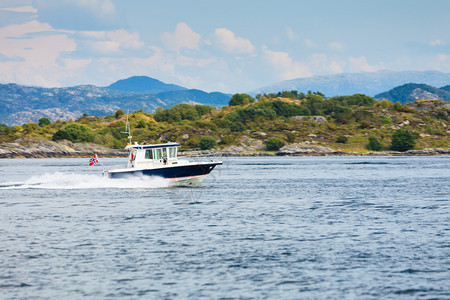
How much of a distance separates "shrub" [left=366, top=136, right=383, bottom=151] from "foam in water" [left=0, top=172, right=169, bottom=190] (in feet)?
447

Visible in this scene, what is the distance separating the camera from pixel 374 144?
190250 mm

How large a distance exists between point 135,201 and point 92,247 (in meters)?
20.1

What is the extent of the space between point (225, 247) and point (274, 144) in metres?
169

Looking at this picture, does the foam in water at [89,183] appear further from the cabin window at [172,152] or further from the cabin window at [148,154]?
the cabin window at [172,152]

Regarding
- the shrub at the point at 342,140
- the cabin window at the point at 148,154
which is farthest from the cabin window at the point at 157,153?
the shrub at the point at 342,140

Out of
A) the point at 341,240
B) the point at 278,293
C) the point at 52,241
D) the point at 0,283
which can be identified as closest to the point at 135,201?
the point at 52,241

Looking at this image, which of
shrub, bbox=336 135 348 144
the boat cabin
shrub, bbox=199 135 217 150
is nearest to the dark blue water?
the boat cabin

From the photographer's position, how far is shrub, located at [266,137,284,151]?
195m

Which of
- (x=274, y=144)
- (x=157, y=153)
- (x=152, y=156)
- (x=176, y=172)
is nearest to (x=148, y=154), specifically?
(x=152, y=156)

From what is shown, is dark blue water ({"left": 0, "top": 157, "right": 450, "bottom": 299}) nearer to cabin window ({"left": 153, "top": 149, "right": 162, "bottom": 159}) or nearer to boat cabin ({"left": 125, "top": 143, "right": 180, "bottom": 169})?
boat cabin ({"left": 125, "top": 143, "right": 180, "bottom": 169})

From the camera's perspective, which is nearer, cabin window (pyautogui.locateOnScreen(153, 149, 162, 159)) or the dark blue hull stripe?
the dark blue hull stripe

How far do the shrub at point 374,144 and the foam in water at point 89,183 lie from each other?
136351 millimetres

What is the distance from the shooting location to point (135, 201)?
4766cm

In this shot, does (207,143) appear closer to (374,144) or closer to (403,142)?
(374,144)
